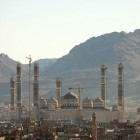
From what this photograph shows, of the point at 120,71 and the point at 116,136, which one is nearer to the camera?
the point at 116,136

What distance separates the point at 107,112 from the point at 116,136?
317 ft

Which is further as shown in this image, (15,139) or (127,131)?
(127,131)

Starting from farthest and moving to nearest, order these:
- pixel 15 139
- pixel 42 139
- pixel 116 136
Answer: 1. pixel 116 136
2. pixel 42 139
3. pixel 15 139

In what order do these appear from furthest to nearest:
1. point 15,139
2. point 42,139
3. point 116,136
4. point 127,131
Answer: point 127,131, point 116,136, point 42,139, point 15,139

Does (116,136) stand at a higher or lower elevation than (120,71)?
lower

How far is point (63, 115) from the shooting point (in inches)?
7864

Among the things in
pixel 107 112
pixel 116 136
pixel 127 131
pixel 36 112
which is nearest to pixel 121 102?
pixel 107 112

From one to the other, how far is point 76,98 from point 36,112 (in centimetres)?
923

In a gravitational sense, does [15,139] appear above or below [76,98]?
below

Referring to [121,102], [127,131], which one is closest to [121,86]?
[121,102]

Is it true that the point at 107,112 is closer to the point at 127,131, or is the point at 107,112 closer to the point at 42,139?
the point at 127,131

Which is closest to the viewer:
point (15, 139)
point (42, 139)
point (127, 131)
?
point (15, 139)

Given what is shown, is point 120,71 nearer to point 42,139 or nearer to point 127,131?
point 127,131

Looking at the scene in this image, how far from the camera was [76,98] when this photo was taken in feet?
653
